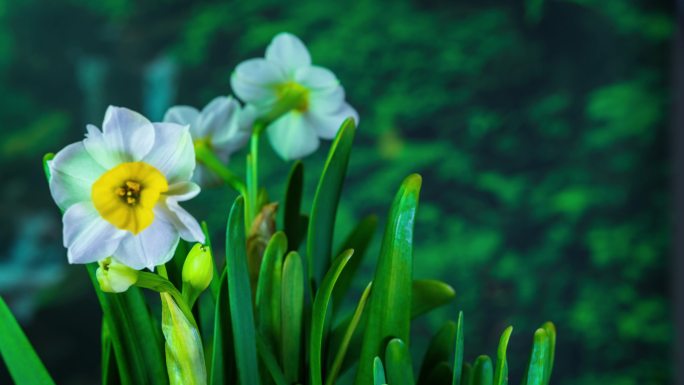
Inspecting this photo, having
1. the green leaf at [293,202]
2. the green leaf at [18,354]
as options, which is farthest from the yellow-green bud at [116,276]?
the green leaf at [293,202]

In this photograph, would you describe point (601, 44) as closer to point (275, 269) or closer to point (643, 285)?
point (643, 285)

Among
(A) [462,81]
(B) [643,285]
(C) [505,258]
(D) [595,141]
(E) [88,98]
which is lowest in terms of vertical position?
(B) [643,285]

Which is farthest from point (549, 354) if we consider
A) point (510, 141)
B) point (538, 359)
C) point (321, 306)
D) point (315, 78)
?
point (510, 141)

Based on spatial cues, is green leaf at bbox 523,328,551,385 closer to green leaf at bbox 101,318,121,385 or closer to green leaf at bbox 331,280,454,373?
green leaf at bbox 331,280,454,373

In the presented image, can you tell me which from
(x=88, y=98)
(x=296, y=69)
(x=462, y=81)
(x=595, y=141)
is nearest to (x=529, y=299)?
(x=595, y=141)

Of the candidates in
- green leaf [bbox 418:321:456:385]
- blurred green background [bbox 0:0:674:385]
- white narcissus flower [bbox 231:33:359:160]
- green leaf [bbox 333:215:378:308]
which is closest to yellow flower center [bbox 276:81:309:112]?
white narcissus flower [bbox 231:33:359:160]

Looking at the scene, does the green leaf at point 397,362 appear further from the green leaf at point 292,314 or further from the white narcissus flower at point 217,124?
the white narcissus flower at point 217,124
